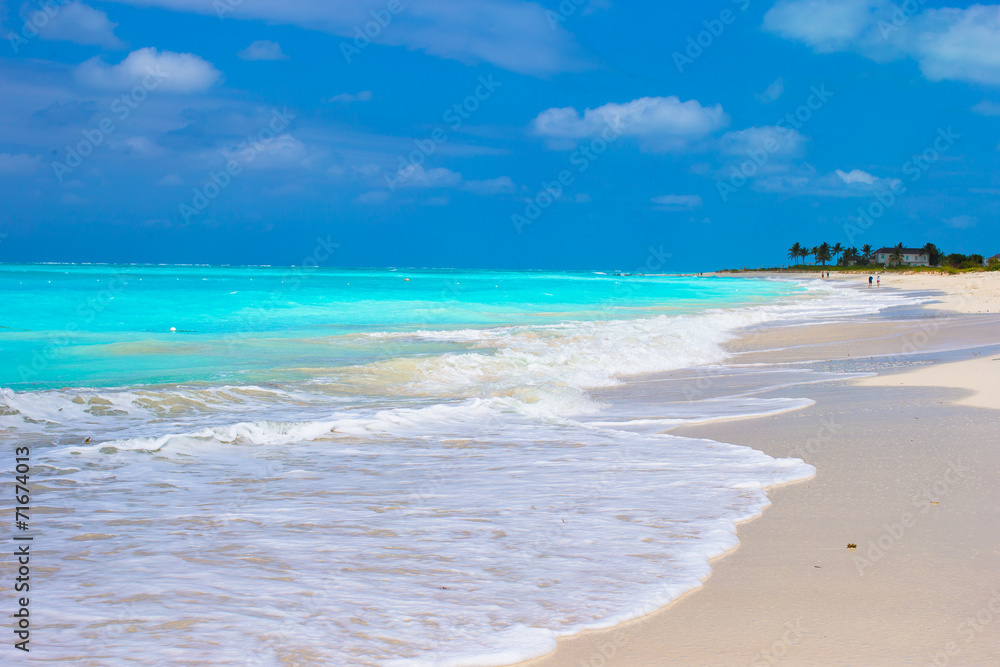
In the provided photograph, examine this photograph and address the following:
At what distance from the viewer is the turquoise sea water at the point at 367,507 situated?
10.8 ft

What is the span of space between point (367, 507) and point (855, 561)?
3.05 m

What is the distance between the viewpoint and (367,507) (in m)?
5.12

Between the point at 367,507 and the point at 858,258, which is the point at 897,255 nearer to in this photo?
the point at 858,258

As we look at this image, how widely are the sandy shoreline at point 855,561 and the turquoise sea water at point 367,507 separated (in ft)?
0.68

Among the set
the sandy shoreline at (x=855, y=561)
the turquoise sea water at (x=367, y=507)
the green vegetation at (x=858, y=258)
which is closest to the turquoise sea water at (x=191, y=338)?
the turquoise sea water at (x=367, y=507)

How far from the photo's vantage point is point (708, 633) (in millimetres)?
3199

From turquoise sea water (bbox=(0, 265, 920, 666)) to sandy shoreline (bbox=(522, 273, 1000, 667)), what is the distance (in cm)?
21

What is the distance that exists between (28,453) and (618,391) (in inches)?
300

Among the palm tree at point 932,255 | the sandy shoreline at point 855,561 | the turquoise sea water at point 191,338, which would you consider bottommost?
the sandy shoreline at point 855,561

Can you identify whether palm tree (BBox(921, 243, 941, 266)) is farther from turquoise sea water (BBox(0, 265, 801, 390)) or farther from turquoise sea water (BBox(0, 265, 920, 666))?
turquoise sea water (BBox(0, 265, 920, 666))

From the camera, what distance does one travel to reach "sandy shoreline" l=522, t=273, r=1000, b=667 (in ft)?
10.1

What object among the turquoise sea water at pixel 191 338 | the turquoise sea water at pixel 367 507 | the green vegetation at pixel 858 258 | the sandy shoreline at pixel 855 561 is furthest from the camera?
the green vegetation at pixel 858 258

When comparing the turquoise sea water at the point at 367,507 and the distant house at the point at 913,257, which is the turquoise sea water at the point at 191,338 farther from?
the distant house at the point at 913,257

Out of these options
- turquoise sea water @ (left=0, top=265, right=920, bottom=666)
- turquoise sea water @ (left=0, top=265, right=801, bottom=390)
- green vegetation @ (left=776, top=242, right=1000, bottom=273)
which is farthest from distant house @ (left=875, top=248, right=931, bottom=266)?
turquoise sea water @ (left=0, top=265, right=920, bottom=666)
